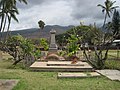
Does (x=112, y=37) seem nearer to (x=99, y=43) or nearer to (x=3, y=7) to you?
(x=99, y=43)

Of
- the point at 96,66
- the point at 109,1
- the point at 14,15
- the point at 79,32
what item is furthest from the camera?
the point at 109,1

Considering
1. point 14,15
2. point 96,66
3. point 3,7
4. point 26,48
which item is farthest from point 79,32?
point 14,15

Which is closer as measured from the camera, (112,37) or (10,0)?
(112,37)

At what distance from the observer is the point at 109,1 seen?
5300cm

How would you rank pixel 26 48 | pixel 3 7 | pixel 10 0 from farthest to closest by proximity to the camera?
pixel 3 7
pixel 10 0
pixel 26 48

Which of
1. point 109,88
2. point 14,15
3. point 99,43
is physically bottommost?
point 109,88

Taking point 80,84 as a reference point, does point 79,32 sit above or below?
above

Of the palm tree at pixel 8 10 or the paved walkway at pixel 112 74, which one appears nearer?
the paved walkway at pixel 112 74

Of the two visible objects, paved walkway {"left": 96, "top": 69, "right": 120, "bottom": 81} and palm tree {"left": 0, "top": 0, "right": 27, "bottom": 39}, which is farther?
palm tree {"left": 0, "top": 0, "right": 27, "bottom": 39}

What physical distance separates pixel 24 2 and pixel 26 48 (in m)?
19.4

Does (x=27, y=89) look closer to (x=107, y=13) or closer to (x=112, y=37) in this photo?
(x=112, y=37)

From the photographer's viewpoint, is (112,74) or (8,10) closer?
(112,74)

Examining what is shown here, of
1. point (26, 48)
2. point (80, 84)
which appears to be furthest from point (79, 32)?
point (80, 84)

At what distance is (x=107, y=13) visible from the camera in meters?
54.9
